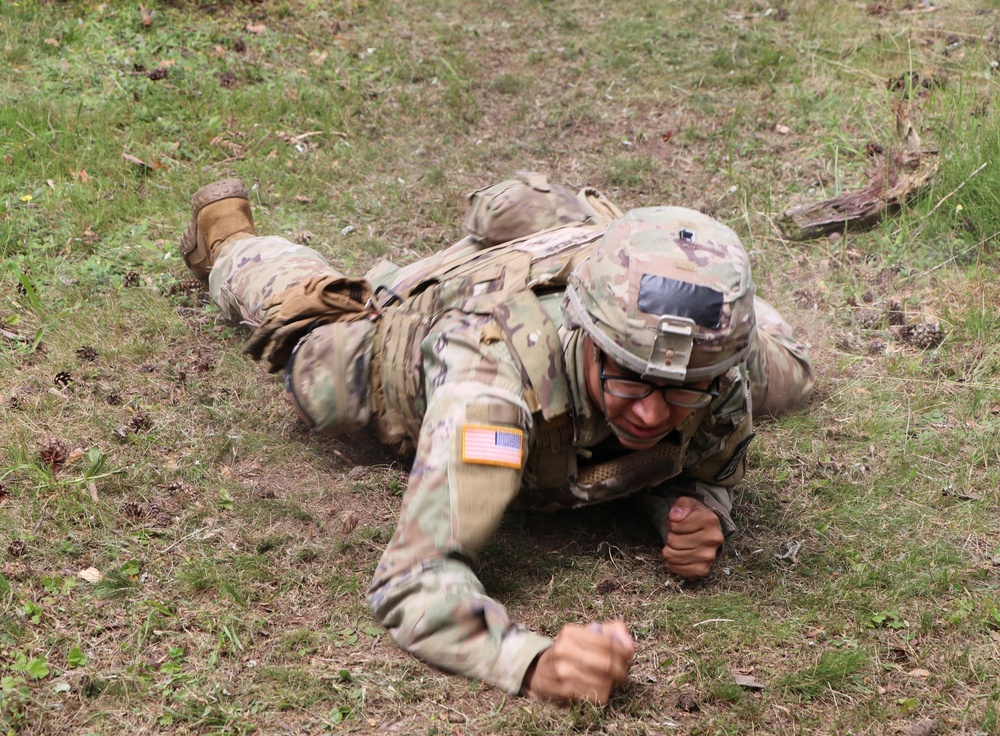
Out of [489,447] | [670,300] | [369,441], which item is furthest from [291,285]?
[670,300]

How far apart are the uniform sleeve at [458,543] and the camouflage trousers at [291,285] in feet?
3.64

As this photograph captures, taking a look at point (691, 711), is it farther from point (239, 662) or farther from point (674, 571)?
point (239, 662)

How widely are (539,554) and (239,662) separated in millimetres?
1106

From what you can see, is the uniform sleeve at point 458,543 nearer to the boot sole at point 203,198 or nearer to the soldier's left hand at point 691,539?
the soldier's left hand at point 691,539

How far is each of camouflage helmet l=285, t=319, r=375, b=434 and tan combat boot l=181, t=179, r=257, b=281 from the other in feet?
3.85

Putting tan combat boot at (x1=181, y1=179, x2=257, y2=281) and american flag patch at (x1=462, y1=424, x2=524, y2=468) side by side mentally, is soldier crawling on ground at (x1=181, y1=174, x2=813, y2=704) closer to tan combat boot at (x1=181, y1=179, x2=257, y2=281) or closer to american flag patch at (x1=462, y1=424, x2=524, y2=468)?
american flag patch at (x1=462, y1=424, x2=524, y2=468)

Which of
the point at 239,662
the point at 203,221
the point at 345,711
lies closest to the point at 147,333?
the point at 203,221

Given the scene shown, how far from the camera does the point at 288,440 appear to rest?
14.5 feet

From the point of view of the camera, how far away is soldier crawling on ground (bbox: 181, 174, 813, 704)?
3.04m

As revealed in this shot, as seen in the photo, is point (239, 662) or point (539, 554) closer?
point (239, 662)

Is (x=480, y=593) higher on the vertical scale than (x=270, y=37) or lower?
lower

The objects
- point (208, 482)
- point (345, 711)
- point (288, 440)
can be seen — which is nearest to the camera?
point (345, 711)

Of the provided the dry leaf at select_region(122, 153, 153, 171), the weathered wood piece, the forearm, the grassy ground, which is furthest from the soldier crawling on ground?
the dry leaf at select_region(122, 153, 153, 171)

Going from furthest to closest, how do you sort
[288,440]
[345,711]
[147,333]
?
[147,333] → [288,440] → [345,711]
